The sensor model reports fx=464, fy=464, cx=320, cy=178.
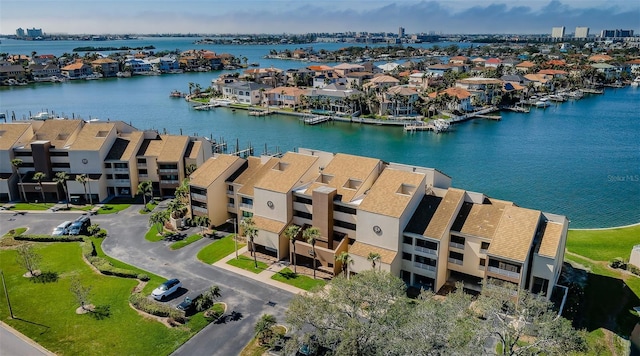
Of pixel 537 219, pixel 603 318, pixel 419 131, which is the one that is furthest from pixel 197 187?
pixel 419 131

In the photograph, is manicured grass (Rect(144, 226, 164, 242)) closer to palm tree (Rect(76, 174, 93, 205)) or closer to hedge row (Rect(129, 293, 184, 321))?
hedge row (Rect(129, 293, 184, 321))

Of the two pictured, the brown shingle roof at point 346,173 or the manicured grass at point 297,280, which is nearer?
the manicured grass at point 297,280

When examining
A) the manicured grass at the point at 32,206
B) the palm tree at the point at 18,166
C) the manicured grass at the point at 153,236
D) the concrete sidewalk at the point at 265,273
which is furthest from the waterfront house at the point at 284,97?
the concrete sidewalk at the point at 265,273

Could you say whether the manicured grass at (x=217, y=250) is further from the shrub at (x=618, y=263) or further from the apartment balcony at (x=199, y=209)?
the shrub at (x=618, y=263)

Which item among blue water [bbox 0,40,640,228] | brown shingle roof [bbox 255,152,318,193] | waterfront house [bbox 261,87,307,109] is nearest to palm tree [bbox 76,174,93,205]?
brown shingle roof [bbox 255,152,318,193]

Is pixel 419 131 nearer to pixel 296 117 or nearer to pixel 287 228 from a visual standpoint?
pixel 296 117

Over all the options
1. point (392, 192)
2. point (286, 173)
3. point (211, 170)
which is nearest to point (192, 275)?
point (286, 173)
